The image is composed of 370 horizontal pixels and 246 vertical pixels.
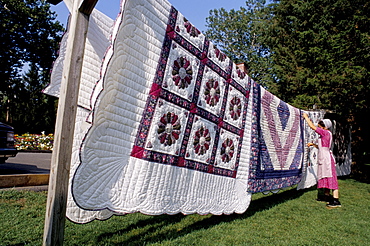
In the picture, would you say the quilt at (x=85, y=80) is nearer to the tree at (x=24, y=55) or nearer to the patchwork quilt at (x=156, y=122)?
the patchwork quilt at (x=156, y=122)

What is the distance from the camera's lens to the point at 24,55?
1844 cm

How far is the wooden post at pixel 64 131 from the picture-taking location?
1.61m

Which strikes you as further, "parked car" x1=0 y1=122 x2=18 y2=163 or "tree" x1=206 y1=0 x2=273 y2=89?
"tree" x1=206 y1=0 x2=273 y2=89

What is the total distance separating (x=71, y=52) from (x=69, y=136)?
501 mm

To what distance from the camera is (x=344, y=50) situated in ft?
23.8

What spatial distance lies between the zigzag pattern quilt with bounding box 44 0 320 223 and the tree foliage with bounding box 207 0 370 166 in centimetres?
509

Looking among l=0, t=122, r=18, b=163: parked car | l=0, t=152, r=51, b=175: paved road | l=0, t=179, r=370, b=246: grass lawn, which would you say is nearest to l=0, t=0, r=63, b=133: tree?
l=0, t=152, r=51, b=175: paved road

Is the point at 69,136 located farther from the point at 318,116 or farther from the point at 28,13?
the point at 28,13

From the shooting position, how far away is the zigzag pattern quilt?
175 centimetres

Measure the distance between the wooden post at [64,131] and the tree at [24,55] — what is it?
17.5m

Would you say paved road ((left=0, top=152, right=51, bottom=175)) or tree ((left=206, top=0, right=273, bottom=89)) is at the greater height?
tree ((left=206, top=0, right=273, bottom=89))

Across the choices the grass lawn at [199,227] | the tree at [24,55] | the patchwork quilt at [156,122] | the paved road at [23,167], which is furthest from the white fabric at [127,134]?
the tree at [24,55]

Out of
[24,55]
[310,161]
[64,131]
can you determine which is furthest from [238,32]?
[64,131]

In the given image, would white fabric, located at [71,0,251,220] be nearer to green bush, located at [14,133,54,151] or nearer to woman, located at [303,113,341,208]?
woman, located at [303,113,341,208]
